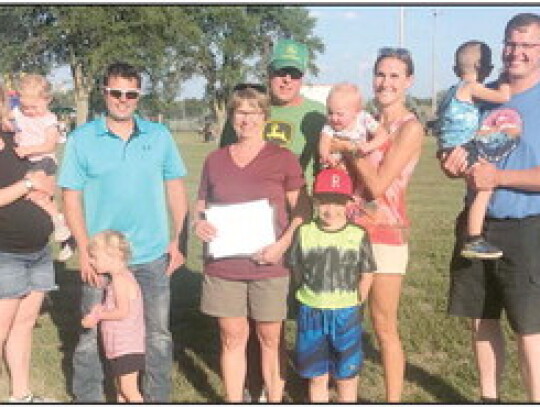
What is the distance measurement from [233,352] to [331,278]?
805 millimetres

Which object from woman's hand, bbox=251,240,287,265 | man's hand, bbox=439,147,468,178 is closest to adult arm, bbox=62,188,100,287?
woman's hand, bbox=251,240,287,265

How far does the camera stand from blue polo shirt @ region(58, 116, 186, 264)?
4.16 metres

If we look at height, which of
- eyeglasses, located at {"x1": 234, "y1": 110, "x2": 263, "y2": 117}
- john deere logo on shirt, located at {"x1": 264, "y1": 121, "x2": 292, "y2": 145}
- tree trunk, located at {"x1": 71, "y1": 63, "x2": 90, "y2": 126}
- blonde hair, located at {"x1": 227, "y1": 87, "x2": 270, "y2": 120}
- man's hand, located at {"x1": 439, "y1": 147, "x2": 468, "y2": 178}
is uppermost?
tree trunk, located at {"x1": 71, "y1": 63, "x2": 90, "y2": 126}

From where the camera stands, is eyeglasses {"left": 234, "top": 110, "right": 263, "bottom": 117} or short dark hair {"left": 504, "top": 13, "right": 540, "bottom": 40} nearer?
short dark hair {"left": 504, "top": 13, "right": 540, "bottom": 40}

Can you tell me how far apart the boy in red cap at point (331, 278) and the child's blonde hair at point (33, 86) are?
2.63m

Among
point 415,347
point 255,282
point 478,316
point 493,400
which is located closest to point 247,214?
point 255,282

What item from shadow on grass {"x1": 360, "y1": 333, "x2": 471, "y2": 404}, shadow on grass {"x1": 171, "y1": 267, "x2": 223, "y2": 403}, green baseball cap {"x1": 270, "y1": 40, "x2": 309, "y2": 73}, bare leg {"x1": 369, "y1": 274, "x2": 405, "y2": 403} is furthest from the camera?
shadow on grass {"x1": 171, "y1": 267, "x2": 223, "y2": 403}

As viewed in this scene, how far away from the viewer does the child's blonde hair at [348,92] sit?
407 cm

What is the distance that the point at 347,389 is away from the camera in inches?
169

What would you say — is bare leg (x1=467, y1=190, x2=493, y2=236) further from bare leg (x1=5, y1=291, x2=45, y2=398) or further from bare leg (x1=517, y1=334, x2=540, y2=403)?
bare leg (x1=5, y1=291, x2=45, y2=398)

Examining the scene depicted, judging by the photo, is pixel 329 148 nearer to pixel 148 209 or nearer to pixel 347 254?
pixel 347 254

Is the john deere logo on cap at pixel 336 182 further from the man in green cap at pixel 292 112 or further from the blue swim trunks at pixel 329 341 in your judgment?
the blue swim trunks at pixel 329 341

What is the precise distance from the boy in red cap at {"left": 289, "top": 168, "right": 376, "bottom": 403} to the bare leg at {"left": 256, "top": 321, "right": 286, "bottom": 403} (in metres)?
0.23

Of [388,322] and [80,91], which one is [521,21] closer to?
[388,322]
